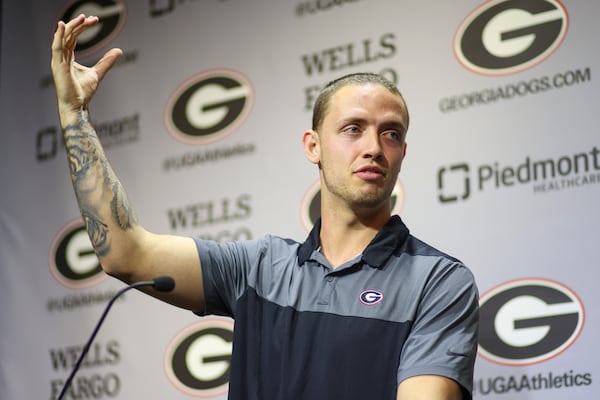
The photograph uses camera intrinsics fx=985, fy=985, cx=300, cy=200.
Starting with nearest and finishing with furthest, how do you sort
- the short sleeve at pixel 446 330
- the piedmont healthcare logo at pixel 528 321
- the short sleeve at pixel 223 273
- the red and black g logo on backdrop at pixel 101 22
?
the short sleeve at pixel 446 330, the short sleeve at pixel 223 273, the piedmont healthcare logo at pixel 528 321, the red and black g logo on backdrop at pixel 101 22

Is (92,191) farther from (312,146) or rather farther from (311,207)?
(311,207)

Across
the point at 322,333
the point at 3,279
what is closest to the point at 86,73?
the point at 322,333

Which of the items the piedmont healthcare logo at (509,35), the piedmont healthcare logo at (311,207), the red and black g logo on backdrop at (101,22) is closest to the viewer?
the piedmont healthcare logo at (509,35)

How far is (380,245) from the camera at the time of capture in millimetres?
2256

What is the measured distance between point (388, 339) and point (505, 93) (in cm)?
102

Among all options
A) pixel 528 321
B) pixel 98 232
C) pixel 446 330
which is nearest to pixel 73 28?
pixel 98 232

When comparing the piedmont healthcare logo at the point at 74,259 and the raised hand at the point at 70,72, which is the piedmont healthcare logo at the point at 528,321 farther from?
the piedmont healthcare logo at the point at 74,259

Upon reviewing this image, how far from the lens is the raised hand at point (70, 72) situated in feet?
7.06

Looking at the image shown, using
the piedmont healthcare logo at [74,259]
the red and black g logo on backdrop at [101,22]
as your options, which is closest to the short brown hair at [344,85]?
the piedmont healthcare logo at [74,259]

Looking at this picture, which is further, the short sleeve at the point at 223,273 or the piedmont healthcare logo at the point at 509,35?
the piedmont healthcare logo at the point at 509,35

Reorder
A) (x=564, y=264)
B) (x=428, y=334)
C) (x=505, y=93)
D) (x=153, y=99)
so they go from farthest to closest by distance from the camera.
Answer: (x=153, y=99)
(x=505, y=93)
(x=564, y=264)
(x=428, y=334)

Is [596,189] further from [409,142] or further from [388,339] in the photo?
[388,339]

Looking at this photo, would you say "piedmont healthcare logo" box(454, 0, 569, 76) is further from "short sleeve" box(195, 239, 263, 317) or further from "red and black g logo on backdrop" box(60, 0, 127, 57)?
"red and black g logo on backdrop" box(60, 0, 127, 57)

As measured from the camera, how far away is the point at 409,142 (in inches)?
114
